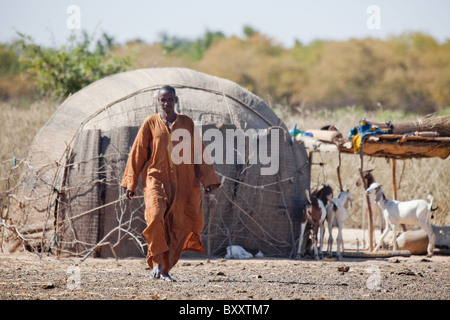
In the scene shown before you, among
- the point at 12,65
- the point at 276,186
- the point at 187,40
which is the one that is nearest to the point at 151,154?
the point at 276,186

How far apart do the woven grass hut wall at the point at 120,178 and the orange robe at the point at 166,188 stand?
1686 millimetres

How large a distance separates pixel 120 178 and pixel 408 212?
15.9 feet

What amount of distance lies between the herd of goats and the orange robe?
2.81 m

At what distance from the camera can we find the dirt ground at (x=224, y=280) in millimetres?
5551

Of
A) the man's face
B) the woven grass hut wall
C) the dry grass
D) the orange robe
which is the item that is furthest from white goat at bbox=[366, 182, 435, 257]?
the dry grass

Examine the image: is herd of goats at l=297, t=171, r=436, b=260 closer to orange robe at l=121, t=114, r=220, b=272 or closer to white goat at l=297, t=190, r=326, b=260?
white goat at l=297, t=190, r=326, b=260

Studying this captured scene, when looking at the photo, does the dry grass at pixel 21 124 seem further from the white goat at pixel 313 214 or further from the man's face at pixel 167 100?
the man's face at pixel 167 100

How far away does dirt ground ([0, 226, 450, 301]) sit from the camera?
18.2 ft

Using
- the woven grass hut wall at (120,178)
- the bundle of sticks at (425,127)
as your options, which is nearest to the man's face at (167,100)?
the woven grass hut wall at (120,178)

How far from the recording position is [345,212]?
9539mm

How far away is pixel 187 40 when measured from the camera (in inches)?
2643

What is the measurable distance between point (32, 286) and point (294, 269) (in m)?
3.26

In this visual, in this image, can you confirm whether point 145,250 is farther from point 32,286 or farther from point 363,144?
point 363,144
